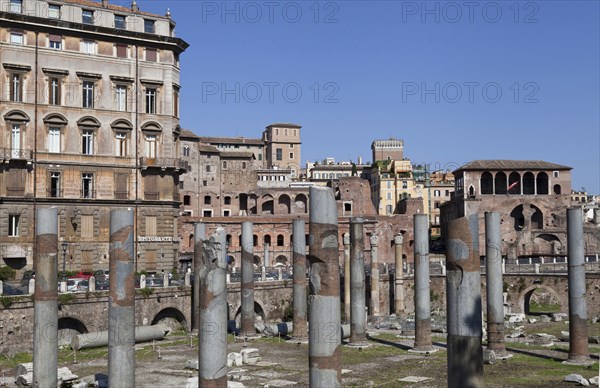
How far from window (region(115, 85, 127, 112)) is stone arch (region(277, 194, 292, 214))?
34.0 m

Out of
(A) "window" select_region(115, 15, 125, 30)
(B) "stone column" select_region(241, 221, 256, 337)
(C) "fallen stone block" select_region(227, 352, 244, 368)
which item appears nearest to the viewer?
(C) "fallen stone block" select_region(227, 352, 244, 368)

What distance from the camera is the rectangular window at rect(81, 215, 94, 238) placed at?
37250 millimetres

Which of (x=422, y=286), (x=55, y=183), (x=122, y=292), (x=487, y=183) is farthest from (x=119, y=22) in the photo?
(x=487, y=183)

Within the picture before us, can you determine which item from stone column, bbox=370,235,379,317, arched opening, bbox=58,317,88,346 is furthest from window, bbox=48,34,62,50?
stone column, bbox=370,235,379,317

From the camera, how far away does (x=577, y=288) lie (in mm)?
23016

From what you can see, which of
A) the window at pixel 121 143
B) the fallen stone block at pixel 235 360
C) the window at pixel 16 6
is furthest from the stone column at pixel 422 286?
the window at pixel 16 6

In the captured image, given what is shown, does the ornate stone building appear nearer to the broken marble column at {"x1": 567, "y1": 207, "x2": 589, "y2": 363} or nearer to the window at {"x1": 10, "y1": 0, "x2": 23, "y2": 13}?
the window at {"x1": 10, "y1": 0, "x2": 23, "y2": 13}

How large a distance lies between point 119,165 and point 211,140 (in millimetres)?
47436

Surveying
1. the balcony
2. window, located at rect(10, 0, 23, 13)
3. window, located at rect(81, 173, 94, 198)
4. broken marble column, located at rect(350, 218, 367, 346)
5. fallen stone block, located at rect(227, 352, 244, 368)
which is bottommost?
fallen stone block, located at rect(227, 352, 244, 368)

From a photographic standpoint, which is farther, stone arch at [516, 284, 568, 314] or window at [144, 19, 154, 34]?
stone arch at [516, 284, 568, 314]

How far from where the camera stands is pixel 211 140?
8562 cm

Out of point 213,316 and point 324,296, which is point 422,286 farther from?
point 213,316

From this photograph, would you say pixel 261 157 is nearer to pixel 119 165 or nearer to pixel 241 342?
pixel 119 165

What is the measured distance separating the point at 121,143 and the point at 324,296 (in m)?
26.2
